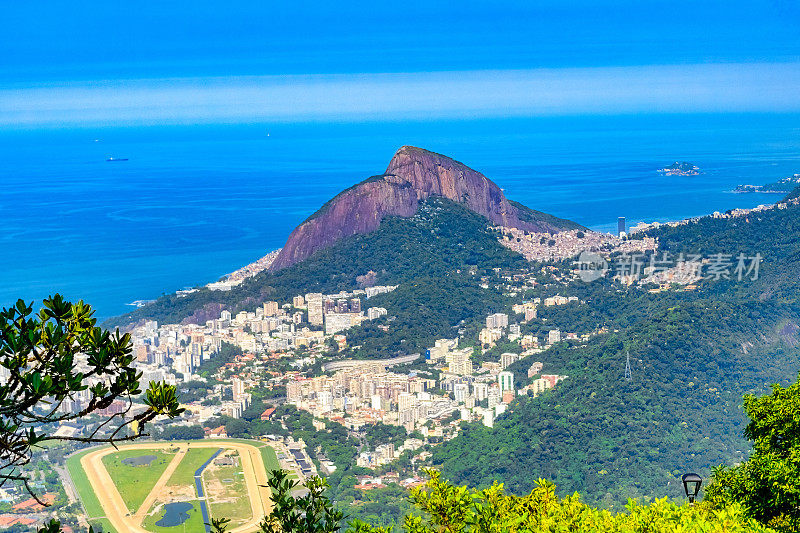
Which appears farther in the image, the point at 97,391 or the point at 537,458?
the point at 537,458

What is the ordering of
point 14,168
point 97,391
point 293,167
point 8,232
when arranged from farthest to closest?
point 14,168 → point 293,167 → point 8,232 → point 97,391

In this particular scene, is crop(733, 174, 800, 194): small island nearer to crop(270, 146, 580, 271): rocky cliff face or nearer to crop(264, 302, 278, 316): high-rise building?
crop(270, 146, 580, 271): rocky cliff face

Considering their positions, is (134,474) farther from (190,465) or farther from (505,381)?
(505,381)

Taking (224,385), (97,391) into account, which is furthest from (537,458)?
(97,391)

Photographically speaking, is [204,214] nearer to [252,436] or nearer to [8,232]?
[8,232]

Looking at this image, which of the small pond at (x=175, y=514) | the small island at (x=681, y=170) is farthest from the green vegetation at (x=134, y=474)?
the small island at (x=681, y=170)

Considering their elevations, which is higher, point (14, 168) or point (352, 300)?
point (14, 168)

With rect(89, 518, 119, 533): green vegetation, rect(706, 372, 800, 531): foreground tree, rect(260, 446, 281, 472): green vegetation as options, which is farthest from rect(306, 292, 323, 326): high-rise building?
rect(706, 372, 800, 531): foreground tree

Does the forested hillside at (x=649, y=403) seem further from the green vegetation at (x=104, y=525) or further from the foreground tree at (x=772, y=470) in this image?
the foreground tree at (x=772, y=470)
